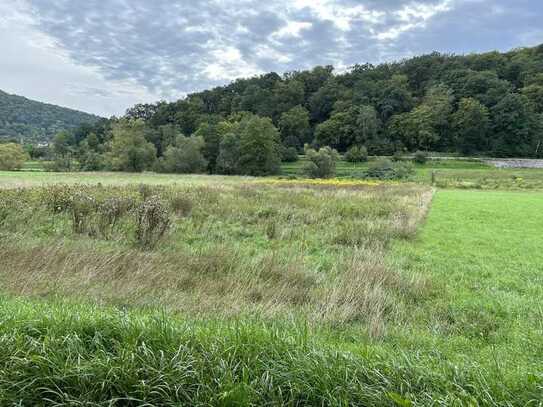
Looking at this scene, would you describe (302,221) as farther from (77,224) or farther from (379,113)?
(379,113)

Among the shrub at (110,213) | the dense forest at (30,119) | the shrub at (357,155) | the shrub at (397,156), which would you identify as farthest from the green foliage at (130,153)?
the shrub at (110,213)

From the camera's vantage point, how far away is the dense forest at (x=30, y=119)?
11838 cm

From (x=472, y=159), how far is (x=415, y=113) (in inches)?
860

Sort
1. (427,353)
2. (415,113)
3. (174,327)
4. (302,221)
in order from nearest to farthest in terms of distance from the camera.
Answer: (174,327) → (427,353) → (302,221) → (415,113)

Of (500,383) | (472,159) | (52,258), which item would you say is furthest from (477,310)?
(472,159)

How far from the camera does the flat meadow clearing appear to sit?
9.80 ft

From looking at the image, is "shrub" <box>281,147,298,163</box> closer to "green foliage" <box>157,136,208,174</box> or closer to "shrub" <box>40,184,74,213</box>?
"green foliage" <box>157,136,208,174</box>

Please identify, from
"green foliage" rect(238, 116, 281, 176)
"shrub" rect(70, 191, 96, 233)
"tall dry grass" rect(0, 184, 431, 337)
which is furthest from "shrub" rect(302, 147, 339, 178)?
"shrub" rect(70, 191, 96, 233)

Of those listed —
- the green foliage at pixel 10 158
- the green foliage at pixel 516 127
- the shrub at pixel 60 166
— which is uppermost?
the green foliage at pixel 516 127

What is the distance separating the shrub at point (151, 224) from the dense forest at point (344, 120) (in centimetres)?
6502

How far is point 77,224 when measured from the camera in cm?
1121

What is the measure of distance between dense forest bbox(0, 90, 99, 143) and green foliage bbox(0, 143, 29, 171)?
43168 millimetres

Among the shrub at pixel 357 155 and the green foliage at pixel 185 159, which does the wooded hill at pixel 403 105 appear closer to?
the shrub at pixel 357 155

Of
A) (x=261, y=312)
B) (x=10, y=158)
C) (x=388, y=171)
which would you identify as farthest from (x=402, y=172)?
(x=10, y=158)
